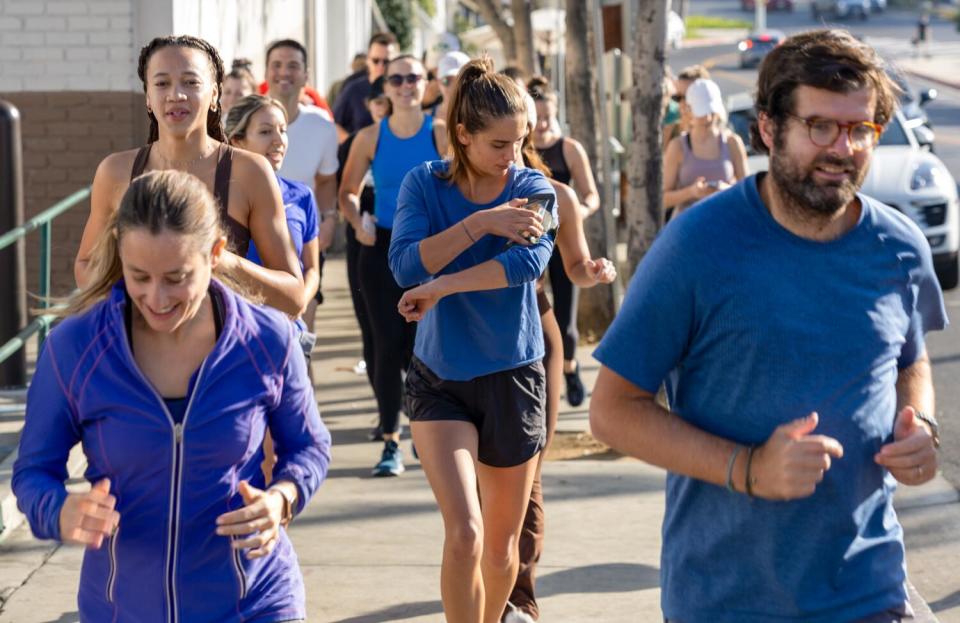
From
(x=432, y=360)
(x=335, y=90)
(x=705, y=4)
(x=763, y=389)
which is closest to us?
(x=763, y=389)

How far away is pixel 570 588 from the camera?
6.20 meters

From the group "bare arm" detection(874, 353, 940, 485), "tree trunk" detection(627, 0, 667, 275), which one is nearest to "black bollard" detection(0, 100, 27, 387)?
"tree trunk" detection(627, 0, 667, 275)

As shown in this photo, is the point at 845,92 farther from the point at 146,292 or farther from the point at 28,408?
the point at 28,408

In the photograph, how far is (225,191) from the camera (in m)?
4.61

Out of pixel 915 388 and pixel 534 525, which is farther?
pixel 534 525

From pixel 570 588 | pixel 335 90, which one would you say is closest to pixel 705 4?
pixel 335 90

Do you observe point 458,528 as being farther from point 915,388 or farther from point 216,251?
point 915,388

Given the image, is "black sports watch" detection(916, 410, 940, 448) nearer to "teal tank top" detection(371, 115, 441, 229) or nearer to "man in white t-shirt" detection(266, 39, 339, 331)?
"man in white t-shirt" detection(266, 39, 339, 331)

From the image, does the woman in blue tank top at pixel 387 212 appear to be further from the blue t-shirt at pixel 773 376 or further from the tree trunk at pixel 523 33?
the tree trunk at pixel 523 33

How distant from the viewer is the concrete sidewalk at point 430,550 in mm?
5918

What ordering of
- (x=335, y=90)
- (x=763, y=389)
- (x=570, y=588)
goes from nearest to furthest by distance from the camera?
(x=763, y=389), (x=570, y=588), (x=335, y=90)

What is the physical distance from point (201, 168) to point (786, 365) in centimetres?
222

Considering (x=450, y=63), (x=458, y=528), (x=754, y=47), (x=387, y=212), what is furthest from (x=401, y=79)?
(x=754, y=47)

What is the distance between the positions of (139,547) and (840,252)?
1.48 meters
